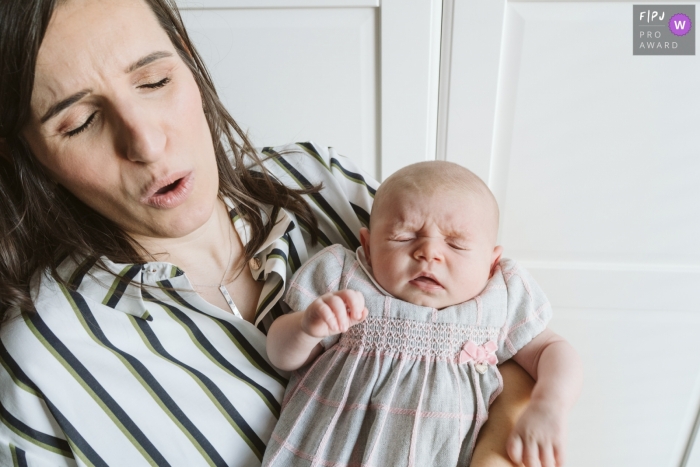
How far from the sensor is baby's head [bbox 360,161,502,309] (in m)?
0.95

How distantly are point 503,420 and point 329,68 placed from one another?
0.98 metres

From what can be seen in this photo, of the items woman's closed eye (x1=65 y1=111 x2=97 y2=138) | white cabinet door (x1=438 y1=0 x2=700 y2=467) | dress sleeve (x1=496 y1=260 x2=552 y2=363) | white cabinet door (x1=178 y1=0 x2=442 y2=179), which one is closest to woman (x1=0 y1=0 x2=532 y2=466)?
woman's closed eye (x1=65 y1=111 x2=97 y2=138)

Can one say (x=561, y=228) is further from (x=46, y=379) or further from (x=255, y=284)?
(x=46, y=379)

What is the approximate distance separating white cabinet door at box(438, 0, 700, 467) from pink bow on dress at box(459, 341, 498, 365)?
660 millimetres

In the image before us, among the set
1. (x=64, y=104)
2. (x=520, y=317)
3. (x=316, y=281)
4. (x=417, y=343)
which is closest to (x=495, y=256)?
(x=520, y=317)

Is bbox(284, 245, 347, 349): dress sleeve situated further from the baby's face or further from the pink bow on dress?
the pink bow on dress

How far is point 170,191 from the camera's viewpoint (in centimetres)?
89

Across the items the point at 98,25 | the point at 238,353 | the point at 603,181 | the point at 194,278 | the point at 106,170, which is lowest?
the point at 238,353

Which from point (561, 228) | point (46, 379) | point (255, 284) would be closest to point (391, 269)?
point (255, 284)

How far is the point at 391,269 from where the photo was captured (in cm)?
97

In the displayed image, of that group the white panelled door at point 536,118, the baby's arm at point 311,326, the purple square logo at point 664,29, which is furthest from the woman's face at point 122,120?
the purple square logo at point 664,29

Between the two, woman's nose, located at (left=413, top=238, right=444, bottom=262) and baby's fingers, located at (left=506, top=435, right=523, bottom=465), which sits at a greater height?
woman's nose, located at (left=413, top=238, right=444, bottom=262)

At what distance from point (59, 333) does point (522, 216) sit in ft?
3.94

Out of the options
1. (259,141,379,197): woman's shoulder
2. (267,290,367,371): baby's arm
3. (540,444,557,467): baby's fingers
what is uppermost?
(259,141,379,197): woman's shoulder
